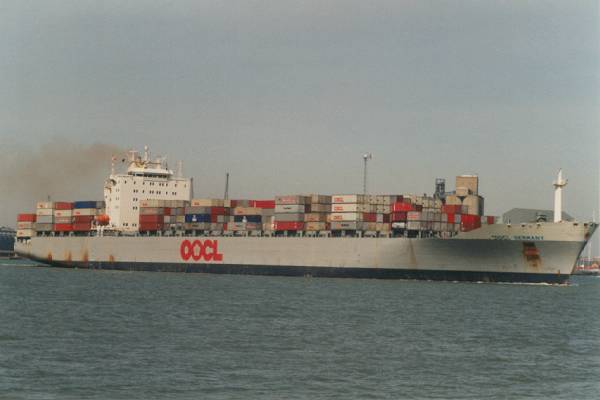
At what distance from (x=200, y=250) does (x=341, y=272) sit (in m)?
13.2

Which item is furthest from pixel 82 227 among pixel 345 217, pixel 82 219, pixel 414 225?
pixel 414 225

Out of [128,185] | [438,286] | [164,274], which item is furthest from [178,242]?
[438,286]

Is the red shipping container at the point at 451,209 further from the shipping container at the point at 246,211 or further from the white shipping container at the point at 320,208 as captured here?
the shipping container at the point at 246,211

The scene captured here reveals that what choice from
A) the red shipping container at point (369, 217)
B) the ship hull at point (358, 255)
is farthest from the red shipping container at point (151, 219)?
the red shipping container at point (369, 217)

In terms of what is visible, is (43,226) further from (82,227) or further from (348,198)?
(348,198)

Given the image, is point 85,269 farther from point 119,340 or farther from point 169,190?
point 119,340

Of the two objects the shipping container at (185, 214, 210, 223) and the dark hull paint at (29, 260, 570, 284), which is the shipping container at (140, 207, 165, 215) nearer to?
the shipping container at (185, 214, 210, 223)

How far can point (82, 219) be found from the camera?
78500mm

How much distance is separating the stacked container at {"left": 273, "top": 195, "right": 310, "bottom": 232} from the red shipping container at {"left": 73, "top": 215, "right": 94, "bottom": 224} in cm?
2126

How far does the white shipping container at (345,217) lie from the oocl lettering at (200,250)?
10.5 metres

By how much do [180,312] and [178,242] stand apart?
35782 millimetres

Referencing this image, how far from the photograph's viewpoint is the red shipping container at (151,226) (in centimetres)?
7244

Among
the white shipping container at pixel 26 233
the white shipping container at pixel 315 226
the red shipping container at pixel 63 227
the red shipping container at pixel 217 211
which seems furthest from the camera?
the white shipping container at pixel 26 233

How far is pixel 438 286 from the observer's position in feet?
177
